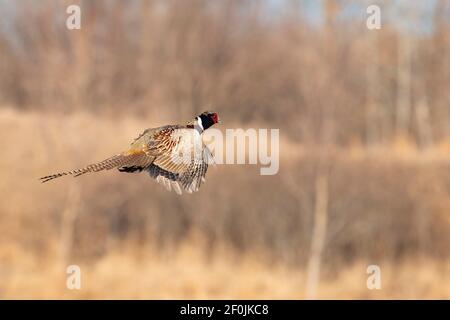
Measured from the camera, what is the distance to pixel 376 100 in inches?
982

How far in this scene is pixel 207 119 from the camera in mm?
2402

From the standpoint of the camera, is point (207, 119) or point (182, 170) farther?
point (207, 119)

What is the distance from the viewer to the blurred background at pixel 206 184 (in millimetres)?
15258

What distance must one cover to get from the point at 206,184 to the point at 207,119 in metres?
14.5

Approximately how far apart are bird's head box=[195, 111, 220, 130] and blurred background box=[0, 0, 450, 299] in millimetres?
11647

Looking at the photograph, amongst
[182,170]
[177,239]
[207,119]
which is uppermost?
[207,119]

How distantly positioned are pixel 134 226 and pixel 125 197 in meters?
0.71

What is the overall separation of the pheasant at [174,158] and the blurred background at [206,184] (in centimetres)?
1165

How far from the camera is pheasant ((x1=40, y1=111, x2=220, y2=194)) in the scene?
220 cm

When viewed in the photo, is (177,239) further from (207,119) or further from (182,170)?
(182,170)

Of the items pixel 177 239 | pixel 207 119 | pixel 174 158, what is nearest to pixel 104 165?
pixel 174 158
